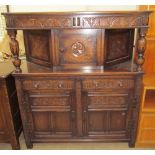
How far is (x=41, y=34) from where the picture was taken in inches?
74.3

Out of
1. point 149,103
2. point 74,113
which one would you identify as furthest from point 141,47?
point 74,113

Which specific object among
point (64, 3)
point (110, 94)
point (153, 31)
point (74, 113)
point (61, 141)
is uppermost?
point (64, 3)

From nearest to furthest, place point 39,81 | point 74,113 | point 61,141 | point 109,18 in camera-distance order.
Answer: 1. point 109,18
2. point 39,81
3. point 74,113
4. point 61,141

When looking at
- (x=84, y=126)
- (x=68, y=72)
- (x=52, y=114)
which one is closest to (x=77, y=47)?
(x=68, y=72)

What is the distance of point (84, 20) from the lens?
1623 millimetres

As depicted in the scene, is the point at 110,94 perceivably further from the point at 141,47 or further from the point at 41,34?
the point at 41,34

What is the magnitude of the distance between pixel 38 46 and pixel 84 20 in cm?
60

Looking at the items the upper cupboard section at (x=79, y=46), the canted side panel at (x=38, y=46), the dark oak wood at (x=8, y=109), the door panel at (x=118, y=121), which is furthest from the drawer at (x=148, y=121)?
the dark oak wood at (x=8, y=109)

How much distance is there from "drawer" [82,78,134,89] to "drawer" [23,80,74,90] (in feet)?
0.50

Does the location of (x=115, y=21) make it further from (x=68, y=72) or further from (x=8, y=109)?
(x=8, y=109)

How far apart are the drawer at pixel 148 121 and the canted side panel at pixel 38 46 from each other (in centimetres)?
112

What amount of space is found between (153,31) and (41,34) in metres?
1.11

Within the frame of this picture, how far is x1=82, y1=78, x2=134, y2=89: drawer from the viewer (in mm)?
1852

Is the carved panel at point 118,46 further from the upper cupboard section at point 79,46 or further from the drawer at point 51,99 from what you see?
the drawer at point 51,99
